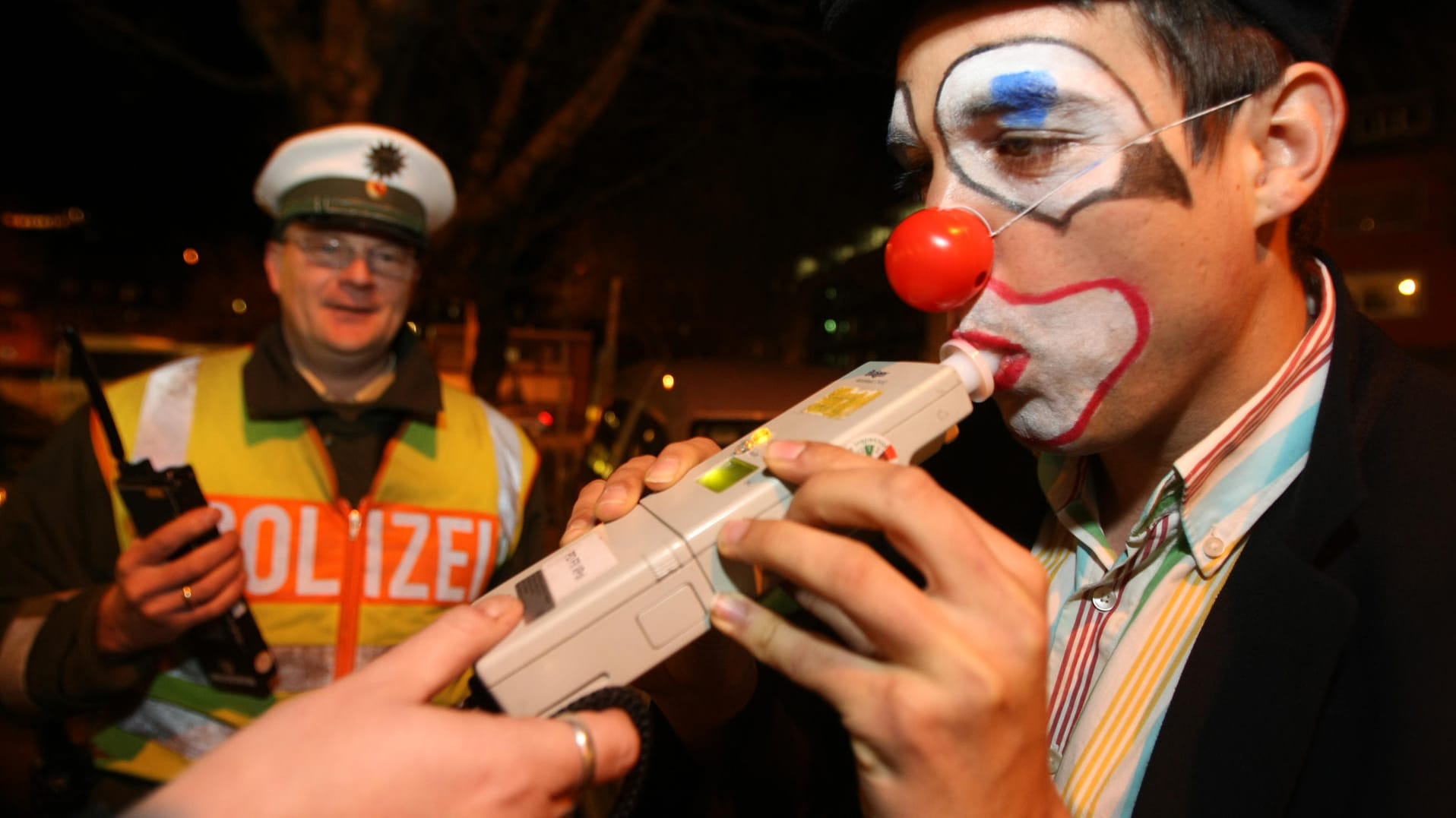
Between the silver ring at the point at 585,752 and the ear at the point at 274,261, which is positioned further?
the ear at the point at 274,261

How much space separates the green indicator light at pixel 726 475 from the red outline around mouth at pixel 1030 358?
0.43 meters

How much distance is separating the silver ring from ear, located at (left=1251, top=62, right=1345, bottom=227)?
1.26 metres

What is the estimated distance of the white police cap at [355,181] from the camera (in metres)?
2.77

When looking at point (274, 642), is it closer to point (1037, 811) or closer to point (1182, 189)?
point (1037, 811)

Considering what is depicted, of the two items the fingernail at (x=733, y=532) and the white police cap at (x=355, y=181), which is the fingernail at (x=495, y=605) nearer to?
the fingernail at (x=733, y=532)

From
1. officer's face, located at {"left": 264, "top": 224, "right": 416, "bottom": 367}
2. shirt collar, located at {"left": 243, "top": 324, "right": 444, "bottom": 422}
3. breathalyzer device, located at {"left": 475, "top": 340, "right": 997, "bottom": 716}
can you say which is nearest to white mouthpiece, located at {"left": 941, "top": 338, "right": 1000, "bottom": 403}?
breathalyzer device, located at {"left": 475, "top": 340, "right": 997, "bottom": 716}

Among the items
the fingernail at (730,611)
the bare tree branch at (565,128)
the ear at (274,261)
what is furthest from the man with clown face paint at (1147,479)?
the bare tree branch at (565,128)

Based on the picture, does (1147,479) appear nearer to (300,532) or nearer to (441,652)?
(441,652)

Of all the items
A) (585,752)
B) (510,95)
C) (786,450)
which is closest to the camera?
(585,752)

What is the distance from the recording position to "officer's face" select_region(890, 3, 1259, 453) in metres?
1.21

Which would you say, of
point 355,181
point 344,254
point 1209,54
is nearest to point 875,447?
point 1209,54

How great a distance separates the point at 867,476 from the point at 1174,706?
644 millimetres

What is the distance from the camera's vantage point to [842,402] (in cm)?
125

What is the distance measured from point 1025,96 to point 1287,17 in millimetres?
409
